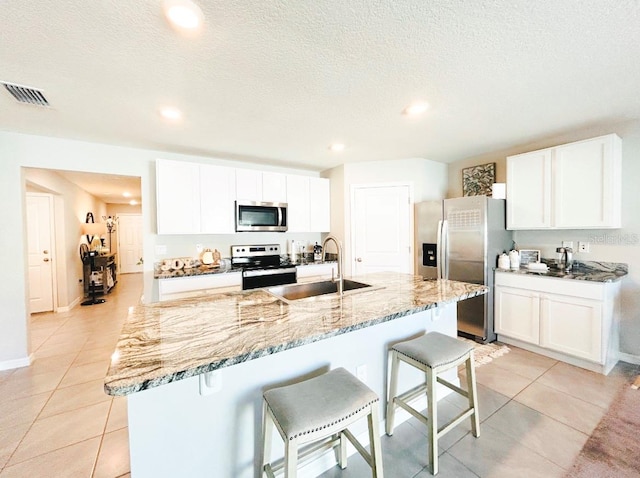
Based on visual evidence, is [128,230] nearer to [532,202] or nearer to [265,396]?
[265,396]

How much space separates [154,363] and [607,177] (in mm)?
3878

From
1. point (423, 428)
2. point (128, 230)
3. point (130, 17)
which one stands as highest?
point (130, 17)

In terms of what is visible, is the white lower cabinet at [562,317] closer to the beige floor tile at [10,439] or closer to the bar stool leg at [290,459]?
the bar stool leg at [290,459]

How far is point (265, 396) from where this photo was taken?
49.9 inches

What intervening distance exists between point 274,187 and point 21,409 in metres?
3.24

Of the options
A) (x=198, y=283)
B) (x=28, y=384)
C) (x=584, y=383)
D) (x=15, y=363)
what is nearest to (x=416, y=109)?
(x=584, y=383)

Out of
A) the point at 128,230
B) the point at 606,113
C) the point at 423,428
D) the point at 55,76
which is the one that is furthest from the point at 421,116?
the point at 128,230

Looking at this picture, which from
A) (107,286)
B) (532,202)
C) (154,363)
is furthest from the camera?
(107,286)

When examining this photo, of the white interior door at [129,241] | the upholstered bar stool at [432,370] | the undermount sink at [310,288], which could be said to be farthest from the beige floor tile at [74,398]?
the white interior door at [129,241]

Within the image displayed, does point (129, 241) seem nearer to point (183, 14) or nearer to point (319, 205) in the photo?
point (319, 205)

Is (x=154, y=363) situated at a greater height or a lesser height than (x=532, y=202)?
lesser

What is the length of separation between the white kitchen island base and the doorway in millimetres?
5131

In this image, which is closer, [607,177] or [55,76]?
[55,76]

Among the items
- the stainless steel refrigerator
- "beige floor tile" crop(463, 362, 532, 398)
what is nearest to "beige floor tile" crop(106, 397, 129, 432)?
"beige floor tile" crop(463, 362, 532, 398)
